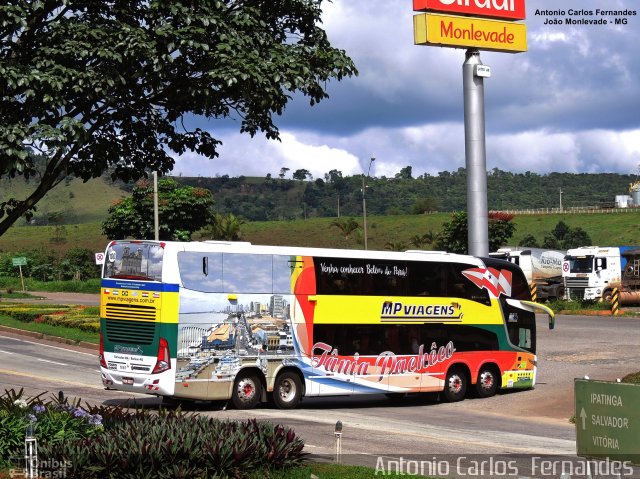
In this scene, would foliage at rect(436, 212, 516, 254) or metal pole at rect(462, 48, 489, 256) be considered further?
foliage at rect(436, 212, 516, 254)

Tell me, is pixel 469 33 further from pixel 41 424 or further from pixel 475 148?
pixel 41 424

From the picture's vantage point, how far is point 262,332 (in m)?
24.7

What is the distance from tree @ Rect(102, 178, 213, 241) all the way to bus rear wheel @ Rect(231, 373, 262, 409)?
2398 inches

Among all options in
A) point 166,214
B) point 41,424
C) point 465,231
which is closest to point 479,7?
point 41,424

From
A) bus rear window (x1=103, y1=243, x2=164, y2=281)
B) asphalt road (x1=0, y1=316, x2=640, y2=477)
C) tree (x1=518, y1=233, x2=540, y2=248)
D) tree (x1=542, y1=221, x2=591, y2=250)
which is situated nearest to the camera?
asphalt road (x1=0, y1=316, x2=640, y2=477)

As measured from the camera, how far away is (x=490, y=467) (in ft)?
53.0

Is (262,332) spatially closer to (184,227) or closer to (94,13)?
(94,13)

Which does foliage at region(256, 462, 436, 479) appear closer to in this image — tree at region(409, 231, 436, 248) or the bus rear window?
the bus rear window

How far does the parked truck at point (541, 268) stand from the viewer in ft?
218

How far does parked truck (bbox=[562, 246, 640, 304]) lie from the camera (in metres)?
60.6

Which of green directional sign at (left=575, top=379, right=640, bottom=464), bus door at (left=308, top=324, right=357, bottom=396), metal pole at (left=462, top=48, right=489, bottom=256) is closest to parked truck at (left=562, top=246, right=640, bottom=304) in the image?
metal pole at (left=462, top=48, right=489, bottom=256)

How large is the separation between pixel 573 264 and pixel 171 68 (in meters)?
51.5

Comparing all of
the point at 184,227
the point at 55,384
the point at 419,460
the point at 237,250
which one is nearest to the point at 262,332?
the point at 237,250

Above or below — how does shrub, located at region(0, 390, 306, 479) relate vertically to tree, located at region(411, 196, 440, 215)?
below
